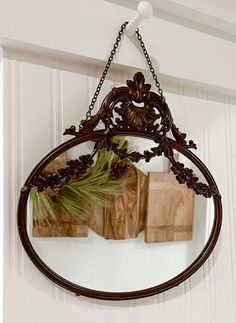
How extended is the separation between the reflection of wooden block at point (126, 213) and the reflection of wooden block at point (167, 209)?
3 cm

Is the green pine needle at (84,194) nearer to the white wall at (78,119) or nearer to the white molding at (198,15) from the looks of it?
the white wall at (78,119)

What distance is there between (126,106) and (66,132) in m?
0.21

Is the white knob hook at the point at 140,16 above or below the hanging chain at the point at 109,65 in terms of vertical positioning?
above

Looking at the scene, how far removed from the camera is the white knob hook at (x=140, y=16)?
129cm

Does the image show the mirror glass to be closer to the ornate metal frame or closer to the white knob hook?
the ornate metal frame

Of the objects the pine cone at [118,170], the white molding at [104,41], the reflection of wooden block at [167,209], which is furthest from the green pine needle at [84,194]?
the white molding at [104,41]

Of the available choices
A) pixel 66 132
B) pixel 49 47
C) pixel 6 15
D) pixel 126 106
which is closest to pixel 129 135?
pixel 126 106

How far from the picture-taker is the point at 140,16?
4.37ft

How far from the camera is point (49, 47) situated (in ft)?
4.26

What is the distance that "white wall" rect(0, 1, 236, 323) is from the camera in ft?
4.05

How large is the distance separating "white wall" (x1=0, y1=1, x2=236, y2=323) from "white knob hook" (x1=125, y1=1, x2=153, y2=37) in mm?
57

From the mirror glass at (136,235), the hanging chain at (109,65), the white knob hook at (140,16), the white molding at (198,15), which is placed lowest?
the mirror glass at (136,235)

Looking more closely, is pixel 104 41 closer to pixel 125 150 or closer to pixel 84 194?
pixel 125 150

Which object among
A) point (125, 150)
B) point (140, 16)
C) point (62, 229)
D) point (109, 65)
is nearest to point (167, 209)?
point (125, 150)
